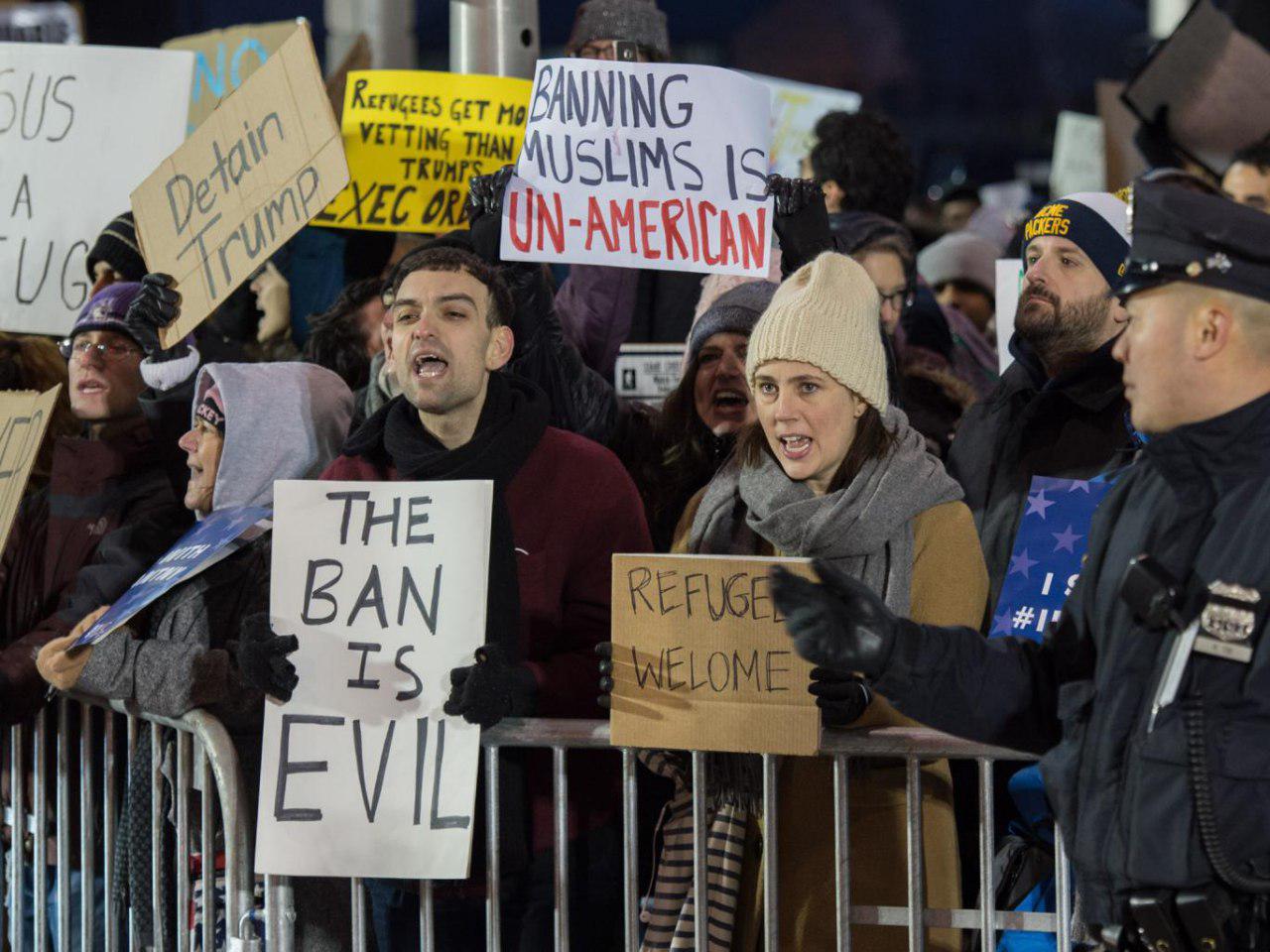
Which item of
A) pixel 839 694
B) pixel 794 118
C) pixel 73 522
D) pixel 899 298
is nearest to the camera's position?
pixel 839 694

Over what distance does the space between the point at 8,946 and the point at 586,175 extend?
281 centimetres

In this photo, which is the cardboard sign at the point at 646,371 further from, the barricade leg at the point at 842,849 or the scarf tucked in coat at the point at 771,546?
the barricade leg at the point at 842,849

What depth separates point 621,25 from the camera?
21.0ft

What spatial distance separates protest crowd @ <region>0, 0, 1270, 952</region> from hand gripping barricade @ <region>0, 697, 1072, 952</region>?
0.12 ft

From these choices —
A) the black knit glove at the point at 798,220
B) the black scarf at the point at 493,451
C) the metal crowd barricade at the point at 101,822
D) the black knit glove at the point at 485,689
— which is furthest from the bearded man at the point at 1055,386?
the metal crowd barricade at the point at 101,822

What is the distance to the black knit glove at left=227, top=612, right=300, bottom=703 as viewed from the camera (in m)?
4.25

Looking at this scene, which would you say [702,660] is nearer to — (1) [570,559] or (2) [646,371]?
(1) [570,559]

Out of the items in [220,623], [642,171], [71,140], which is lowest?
[220,623]

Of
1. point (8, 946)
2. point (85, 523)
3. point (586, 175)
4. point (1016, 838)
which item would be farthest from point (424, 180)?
point (1016, 838)

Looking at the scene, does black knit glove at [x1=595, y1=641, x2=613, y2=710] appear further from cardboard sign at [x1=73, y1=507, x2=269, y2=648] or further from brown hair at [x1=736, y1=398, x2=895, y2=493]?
cardboard sign at [x1=73, y1=507, x2=269, y2=648]

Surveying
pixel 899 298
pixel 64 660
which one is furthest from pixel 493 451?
pixel 899 298

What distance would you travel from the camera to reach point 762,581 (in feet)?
13.2

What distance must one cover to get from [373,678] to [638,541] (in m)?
0.75


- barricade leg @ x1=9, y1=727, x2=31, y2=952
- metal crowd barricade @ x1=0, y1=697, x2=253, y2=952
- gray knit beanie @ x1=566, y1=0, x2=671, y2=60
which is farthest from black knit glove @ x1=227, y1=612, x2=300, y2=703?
gray knit beanie @ x1=566, y1=0, x2=671, y2=60
